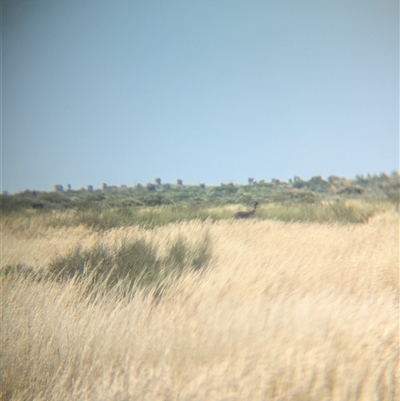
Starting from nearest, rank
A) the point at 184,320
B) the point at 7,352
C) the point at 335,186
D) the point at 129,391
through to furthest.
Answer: the point at 129,391 < the point at 7,352 < the point at 184,320 < the point at 335,186

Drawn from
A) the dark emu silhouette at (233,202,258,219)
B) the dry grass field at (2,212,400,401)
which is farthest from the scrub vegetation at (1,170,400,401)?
the dark emu silhouette at (233,202,258,219)

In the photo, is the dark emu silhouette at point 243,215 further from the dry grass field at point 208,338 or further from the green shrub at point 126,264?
the dry grass field at point 208,338

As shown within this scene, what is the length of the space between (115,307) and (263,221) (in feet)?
26.3

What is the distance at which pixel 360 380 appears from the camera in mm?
4242

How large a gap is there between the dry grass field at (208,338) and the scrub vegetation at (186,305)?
2cm

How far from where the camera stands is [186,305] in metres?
6.17

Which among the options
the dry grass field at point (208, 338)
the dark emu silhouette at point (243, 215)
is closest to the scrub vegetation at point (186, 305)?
the dry grass field at point (208, 338)

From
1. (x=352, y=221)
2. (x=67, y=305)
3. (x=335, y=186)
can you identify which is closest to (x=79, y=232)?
(x=67, y=305)

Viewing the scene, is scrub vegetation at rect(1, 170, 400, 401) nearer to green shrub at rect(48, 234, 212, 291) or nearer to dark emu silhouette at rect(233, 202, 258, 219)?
green shrub at rect(48, 234, 212, 291)

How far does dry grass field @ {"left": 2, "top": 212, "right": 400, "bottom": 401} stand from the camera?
4027mm

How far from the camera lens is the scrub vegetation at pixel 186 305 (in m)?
4.14

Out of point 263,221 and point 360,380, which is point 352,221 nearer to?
point 263,221

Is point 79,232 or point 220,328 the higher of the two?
point 79,232

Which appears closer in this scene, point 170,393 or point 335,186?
point 170,393
